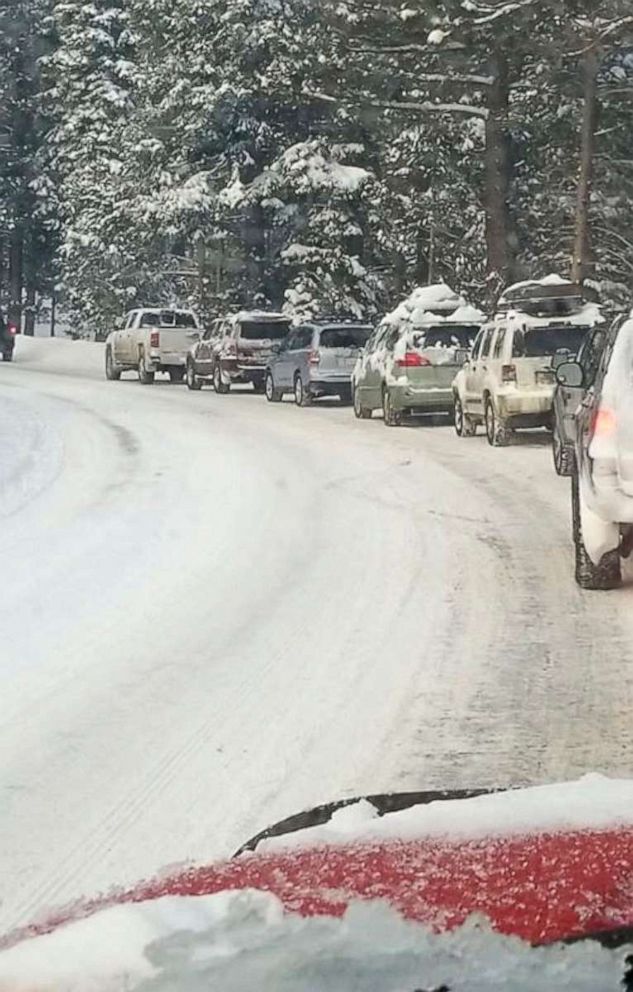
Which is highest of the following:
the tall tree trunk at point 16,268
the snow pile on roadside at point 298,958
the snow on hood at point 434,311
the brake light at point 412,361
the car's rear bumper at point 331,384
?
the tall tree trunk at point 16,268

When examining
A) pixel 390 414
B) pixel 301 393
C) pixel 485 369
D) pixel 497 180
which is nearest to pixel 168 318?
pixel 497 180

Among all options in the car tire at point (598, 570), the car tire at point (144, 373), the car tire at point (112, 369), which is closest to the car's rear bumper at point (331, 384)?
the car tire at point (144, 373)

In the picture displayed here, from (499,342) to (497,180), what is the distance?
16881mm

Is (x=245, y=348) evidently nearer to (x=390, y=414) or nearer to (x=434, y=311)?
(x=434, y=311)

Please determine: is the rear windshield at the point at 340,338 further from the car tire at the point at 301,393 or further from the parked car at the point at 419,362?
the parked car at the point at 419,362

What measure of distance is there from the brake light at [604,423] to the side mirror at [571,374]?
5.62 feet

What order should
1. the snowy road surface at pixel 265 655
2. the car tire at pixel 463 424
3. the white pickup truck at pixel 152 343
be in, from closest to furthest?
the snowy road surface at pixel 265 655, the car tire at pixel 463 424, the white pickup truck at pixel 152 343

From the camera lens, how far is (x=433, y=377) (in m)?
23.3

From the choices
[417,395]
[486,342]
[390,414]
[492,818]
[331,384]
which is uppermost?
[486,342]

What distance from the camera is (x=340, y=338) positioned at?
92.5 ft

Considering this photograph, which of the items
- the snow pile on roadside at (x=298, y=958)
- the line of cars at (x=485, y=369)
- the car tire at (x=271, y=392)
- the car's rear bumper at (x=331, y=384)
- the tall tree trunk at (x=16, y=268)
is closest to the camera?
the snow pile on roadside at (x=298, y=958)

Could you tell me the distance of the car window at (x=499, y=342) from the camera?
1922cm

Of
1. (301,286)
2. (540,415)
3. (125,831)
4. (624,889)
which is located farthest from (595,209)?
(624,889)

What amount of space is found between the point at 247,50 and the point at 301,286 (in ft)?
25.0
